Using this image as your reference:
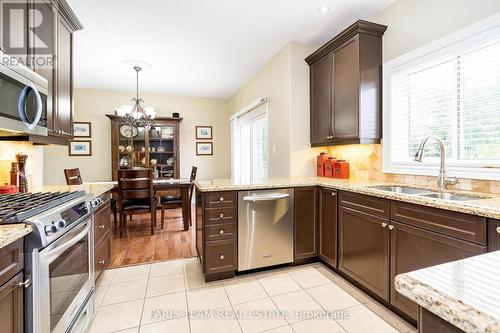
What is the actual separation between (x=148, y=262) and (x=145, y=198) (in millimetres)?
1282

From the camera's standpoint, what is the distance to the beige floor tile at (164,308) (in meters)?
1.82

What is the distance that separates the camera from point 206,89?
5.50m

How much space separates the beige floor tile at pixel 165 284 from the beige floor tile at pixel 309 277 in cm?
109

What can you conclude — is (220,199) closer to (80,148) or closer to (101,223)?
(101,223)

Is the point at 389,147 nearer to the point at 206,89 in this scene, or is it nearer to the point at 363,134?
the point at 363,134

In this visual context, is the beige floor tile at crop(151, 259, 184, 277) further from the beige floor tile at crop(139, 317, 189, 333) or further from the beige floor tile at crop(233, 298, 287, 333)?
the beige floor tile at crop(233, 298, 287, 333)

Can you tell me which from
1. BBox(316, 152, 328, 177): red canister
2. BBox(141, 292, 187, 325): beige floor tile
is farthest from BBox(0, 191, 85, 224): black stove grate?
BBox(316, 152, 328, 177): red canister

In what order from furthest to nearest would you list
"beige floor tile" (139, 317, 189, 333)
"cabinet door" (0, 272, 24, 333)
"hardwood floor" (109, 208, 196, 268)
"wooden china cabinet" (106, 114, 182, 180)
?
1. "wooden china cabinet" (106, 114, 182, 180)
2. "hardwood floor" (109, 208, 196, 268)
3. "beige floor tile" (139, 317, 189, 333)
4. "cabinet door" (0, 272, 24, 333)

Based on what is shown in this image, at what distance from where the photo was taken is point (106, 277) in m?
2.44

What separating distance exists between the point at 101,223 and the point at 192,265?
3.41ft

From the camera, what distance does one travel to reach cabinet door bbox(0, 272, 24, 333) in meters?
0.93

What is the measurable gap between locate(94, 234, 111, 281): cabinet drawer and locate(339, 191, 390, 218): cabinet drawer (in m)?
2.23

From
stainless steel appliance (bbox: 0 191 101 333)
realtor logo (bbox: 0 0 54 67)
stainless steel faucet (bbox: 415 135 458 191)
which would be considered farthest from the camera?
→ stainless steel faucet (bbox: 415 135 458 191)

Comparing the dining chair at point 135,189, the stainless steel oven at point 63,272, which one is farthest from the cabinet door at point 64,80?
the dining chair at point 135,189
